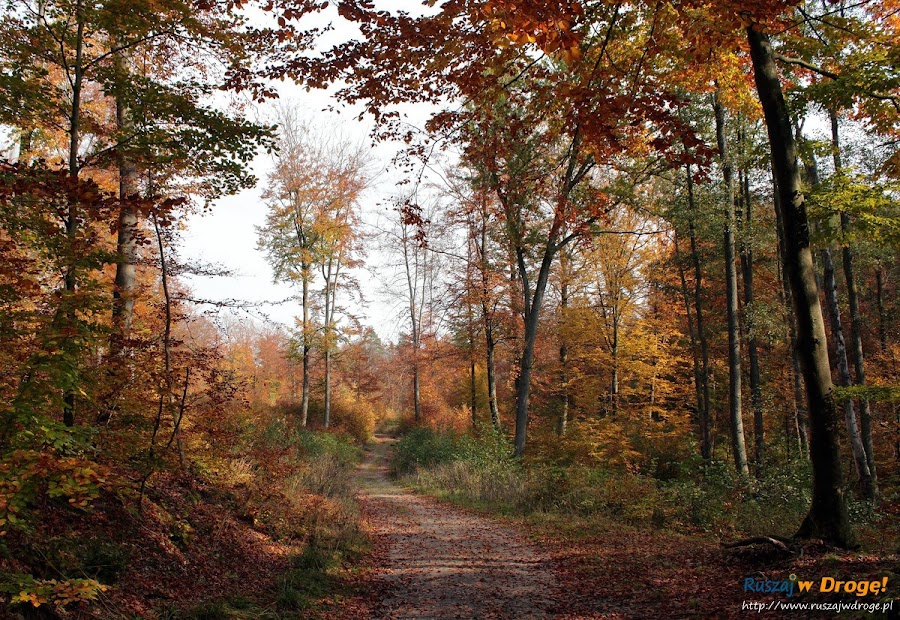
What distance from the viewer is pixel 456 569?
7.09m

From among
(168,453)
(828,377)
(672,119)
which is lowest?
(168,453)

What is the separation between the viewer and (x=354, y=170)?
23500 millimetres

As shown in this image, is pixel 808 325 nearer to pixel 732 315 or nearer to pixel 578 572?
pixel 578 572

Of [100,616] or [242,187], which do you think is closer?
[100,616]

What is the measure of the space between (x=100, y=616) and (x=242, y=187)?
5638mm

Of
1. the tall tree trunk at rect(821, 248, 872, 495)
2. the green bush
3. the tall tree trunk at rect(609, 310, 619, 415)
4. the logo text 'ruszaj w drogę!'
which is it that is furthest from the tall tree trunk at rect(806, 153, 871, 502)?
the tall tree trunk at rect(609, 310, 619, 415)

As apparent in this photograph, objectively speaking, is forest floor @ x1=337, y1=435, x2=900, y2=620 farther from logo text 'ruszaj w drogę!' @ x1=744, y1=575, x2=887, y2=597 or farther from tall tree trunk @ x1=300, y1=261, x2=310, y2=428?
tall tree trunk @ x1=300, y1=261, x2=310, y2=428

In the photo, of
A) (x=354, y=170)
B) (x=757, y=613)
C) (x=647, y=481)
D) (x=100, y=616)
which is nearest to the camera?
(x=100, y=616)

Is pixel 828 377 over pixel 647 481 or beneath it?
over

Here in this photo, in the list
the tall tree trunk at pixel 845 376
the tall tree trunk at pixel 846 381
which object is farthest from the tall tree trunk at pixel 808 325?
the tall tree trunk at pixel 846 381

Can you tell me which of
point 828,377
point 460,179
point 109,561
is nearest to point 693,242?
point 460,179

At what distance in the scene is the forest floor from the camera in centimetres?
473

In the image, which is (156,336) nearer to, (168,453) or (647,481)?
(168,453)

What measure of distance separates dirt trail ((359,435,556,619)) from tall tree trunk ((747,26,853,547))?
10.5 feet
